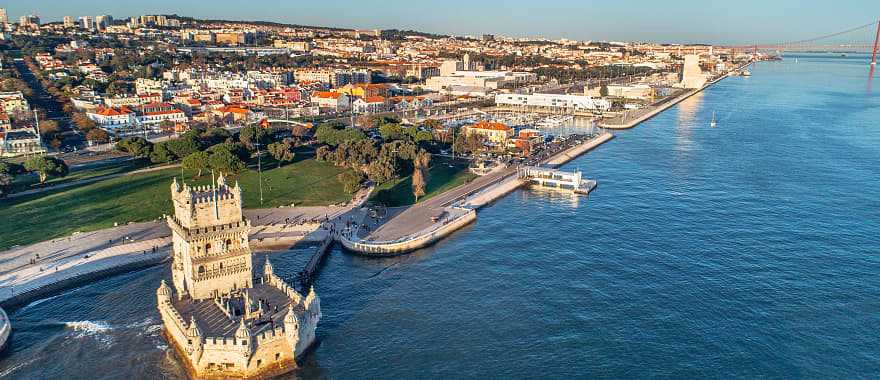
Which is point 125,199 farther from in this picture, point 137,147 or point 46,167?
point 137,147

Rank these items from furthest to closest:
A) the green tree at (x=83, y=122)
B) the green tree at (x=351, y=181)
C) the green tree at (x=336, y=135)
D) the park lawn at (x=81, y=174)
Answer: the green tree at (x=83, y=122)
the green tree at (x=336, y=135)
the park lawn at (x=81, y=174)
the green tree at (x=351, y=181)

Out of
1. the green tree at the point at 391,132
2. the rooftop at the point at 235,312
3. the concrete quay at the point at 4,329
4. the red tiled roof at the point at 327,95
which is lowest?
the concrete quay at the point at 4,329

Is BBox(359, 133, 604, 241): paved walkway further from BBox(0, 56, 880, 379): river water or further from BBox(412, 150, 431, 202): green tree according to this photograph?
BBox(0, 56, 880, 379): river water

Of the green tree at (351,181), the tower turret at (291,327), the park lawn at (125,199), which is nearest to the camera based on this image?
the tower turret at (291,327)

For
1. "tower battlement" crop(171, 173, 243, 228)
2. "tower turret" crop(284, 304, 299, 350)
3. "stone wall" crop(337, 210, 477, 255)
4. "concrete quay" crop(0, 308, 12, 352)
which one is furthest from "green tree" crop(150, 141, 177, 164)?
"tower turret" crop(284, 304, 299, 350)

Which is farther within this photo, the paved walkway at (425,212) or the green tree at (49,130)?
the green tree at (49,130)

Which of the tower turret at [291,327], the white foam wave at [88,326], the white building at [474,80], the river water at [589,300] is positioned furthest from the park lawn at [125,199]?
the white building at [474,80]

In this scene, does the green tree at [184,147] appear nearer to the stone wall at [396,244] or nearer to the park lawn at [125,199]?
the park lawn at [125,199]
